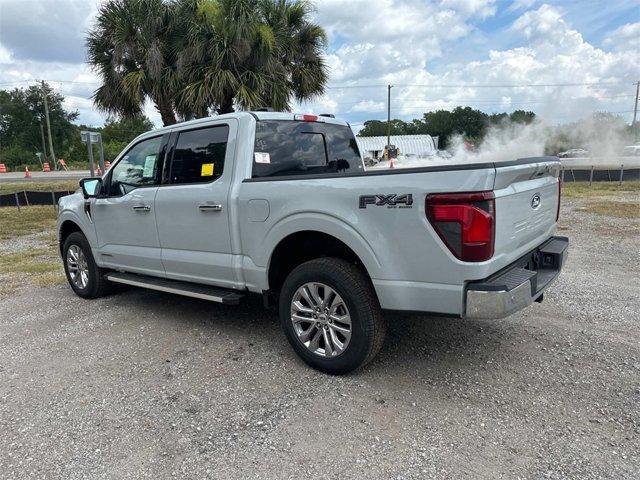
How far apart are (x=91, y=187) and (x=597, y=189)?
59.8 ft

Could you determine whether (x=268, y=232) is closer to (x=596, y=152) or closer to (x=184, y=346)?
(x=184, y=346)

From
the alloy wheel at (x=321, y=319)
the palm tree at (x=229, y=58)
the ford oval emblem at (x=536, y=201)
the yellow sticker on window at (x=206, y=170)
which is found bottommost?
the alloy wheel at (x=321, y=319)

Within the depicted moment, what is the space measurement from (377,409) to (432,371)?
0.66m

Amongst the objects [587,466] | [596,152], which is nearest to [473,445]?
[587,466]

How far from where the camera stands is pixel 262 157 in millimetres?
3881

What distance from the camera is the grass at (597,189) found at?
16109 millimetres

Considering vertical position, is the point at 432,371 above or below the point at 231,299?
Result: below

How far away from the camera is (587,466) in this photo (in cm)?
237

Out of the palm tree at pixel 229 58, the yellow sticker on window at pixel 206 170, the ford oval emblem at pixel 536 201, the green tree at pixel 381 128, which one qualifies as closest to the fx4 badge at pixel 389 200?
the ford oval emblem at pixel 536 201

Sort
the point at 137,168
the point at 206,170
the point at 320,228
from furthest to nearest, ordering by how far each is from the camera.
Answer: the point at 137,168
the point at 206,170
the point at 320,228

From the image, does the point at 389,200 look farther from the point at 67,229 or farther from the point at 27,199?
the point at 27,199

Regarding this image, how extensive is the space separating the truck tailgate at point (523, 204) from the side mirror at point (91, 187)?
4141 mm

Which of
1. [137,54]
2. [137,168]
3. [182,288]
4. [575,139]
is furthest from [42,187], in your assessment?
[575,139]

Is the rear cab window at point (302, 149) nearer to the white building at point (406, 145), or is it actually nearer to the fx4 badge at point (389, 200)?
the fx4 badge at point (389, 200)
